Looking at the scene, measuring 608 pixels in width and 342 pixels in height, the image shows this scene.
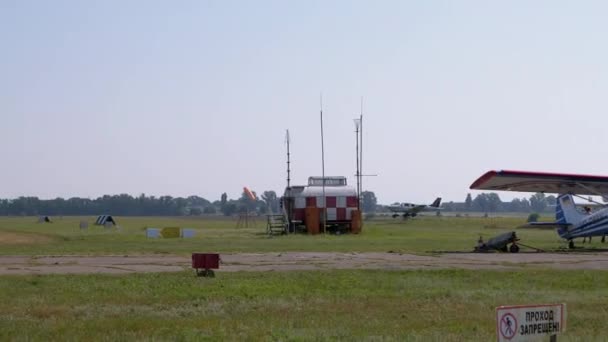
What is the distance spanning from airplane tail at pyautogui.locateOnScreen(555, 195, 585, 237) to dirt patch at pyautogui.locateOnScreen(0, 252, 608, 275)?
1191 centimetres

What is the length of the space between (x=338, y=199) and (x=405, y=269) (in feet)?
125

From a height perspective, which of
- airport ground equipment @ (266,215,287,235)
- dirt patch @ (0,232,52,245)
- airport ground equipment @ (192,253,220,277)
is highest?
airport ground equipment @ (266,215,287,235)

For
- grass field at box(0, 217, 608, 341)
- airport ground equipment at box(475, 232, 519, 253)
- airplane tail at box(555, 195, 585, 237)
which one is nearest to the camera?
grass field at box(0, 217, 608, 341)

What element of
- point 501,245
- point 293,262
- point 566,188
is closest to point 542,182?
point 566,188

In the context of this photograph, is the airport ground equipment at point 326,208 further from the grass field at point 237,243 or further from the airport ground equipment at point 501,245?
the airport ground equipment at point 501,245

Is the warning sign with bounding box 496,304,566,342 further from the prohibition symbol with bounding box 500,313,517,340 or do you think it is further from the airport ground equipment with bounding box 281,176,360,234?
the airport ground equipment with bounding box 281,176,360,234

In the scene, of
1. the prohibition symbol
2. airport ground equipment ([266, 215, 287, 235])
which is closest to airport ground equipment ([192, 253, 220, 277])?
the prohibition symbol

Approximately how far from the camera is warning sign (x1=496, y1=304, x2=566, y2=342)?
841 centimetres

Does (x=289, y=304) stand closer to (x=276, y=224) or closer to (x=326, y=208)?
(x=326, y=208)

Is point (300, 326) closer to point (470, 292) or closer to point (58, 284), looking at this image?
point (470, 292)

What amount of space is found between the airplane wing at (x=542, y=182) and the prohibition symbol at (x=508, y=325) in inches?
1110

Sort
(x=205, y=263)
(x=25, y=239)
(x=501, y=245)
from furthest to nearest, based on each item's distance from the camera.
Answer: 1. (x=25, y=239)
2. (x=501, y=245)
3. (x=205, y=263)

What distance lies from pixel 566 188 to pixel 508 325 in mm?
33217

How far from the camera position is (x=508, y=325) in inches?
332
